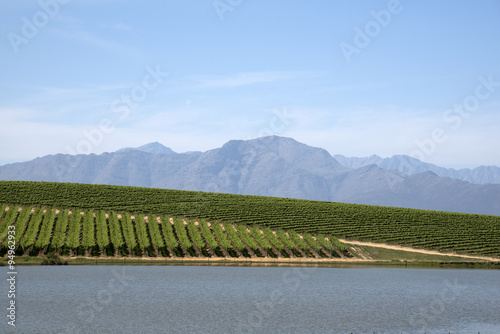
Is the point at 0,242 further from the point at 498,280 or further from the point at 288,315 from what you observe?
the point at 498,280

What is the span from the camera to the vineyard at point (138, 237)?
312 ft

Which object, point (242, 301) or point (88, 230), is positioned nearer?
point (242, 301)

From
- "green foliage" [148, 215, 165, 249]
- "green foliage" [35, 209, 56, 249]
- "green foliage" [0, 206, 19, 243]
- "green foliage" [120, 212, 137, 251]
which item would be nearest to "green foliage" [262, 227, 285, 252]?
"green foliage" [148, 215, 165, 249]

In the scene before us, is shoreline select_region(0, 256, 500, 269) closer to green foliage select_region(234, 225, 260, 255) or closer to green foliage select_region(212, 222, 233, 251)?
green foliage select_region(234, 225, 260, 255)

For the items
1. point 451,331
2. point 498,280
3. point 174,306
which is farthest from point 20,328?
point 498,280

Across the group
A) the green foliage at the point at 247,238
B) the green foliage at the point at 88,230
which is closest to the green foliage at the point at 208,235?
the green foliage at the point at 247,238

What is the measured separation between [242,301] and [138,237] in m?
51.1

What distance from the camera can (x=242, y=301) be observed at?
5656 centimetres

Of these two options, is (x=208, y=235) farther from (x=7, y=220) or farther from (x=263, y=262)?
(x=7, y=220)

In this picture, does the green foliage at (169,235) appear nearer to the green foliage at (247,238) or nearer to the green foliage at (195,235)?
the green foliage at (195,235)

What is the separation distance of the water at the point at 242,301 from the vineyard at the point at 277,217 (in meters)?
28.3

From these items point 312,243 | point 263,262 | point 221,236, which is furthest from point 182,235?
point 312,243

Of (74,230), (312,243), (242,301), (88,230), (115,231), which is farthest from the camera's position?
(312,243)

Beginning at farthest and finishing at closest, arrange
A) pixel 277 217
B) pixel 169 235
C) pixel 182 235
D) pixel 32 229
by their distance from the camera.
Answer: pixel 277 217 < pixel 182 235 < pixel 169 235 < pixel 32 229
